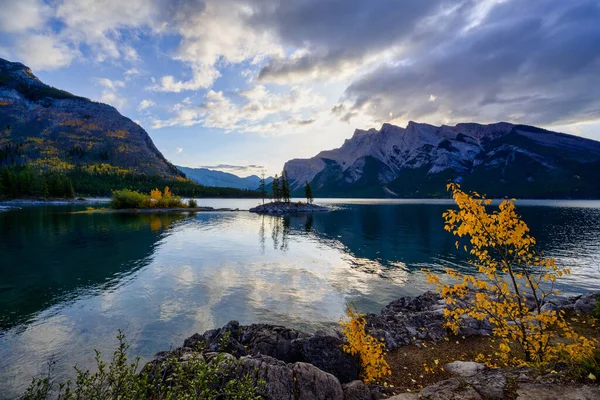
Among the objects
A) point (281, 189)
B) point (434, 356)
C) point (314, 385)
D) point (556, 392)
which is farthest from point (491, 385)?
point (281, 189)

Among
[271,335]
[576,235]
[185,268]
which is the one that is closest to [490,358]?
[271,335]

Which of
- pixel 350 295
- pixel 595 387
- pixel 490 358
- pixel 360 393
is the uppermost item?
pixel 595 387

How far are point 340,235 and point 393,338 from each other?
5351 cm

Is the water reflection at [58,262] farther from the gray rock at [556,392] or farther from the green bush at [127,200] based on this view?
the green bush at [127,200]

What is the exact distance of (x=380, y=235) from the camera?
70.0 metres

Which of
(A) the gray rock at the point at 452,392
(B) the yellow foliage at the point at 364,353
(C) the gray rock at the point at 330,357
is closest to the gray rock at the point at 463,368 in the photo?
(B) the yellow foliage at the point at 364,353

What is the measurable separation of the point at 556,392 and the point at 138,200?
5969 inches

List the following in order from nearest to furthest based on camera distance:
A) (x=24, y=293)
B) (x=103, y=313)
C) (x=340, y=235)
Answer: (x=103, y=313)
(x=24, y=293)
(x=340, y=235)

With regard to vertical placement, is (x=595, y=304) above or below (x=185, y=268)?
above

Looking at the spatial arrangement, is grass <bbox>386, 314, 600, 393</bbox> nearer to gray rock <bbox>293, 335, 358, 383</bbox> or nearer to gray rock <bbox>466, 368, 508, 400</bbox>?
gray rock <bbox>293, 335, 358, 383</bbox>

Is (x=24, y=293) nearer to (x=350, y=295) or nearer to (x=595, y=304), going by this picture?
(x=350, y=295)

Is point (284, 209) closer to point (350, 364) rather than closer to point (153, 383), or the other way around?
point (350, 364)

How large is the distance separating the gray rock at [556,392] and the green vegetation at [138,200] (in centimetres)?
15040

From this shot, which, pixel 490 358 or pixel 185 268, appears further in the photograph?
pixel 185 268
